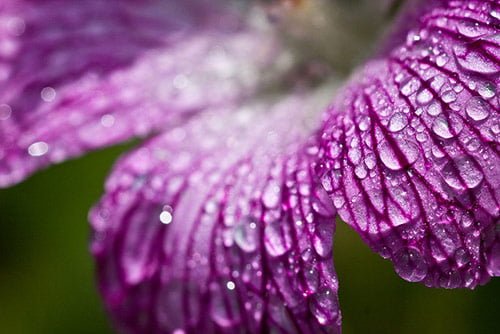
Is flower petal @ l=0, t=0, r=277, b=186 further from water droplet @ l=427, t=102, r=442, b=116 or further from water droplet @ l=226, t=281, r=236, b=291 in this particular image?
water droplet @ l=427, t=102, r=442, b=116

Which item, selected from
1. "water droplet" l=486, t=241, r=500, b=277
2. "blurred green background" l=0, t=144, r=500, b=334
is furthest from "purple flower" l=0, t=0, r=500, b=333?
"blurred green background" l=0, t=144, r=500, b=334

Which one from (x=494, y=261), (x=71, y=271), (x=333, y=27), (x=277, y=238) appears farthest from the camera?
(x=71, y=271)

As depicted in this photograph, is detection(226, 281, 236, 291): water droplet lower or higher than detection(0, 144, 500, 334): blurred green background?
lower

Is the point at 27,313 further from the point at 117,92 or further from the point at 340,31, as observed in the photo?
the point at 340,31

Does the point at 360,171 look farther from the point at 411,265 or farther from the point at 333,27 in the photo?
the point at 333,27

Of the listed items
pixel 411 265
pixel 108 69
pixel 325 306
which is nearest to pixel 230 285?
pixel 325 306

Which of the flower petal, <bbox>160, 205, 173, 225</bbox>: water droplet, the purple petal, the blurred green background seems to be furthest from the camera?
the blurred green background

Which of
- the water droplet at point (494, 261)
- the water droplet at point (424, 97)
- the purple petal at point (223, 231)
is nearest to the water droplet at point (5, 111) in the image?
the purple petal at point (223, 231)
